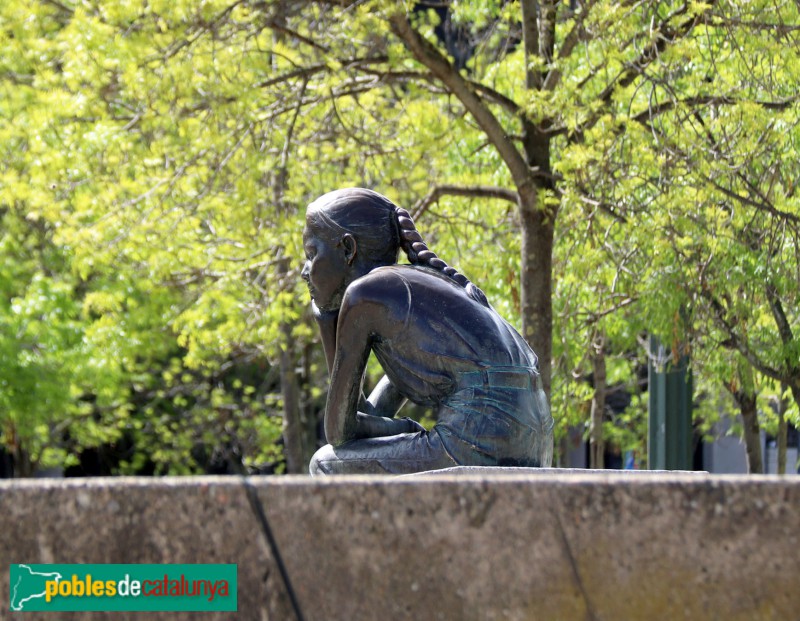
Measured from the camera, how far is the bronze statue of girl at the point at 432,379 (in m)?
5.56

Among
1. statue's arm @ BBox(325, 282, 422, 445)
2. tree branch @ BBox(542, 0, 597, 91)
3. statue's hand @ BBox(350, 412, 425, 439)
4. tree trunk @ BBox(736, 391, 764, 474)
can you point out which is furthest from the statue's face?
tree trunk @ BBox(736, 391, 764, 474)

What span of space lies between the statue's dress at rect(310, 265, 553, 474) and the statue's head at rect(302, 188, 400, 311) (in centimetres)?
31

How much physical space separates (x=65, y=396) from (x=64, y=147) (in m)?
7.98

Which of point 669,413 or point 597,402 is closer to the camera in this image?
point 669,413

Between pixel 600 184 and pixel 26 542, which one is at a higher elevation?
pixel 600 184

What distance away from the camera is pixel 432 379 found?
5711 mm

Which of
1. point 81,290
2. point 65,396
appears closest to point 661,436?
point 65,396

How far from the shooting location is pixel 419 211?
41.7ft

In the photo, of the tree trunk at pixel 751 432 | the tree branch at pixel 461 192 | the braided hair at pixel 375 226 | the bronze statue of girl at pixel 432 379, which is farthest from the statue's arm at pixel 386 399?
the tree trunk at pixel 751 432

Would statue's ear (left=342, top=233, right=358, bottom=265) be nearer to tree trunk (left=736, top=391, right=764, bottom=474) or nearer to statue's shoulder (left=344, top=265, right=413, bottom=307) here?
statue's shoulder (left=344, top=265, right=413, bottom=307)

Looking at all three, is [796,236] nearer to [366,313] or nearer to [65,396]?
[366,313]

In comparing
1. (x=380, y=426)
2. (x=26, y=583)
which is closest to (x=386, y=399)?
(x=380, y=426)

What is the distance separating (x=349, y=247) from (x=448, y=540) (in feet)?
9.98

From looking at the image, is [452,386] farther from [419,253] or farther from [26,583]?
[26,583]
